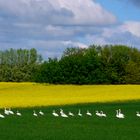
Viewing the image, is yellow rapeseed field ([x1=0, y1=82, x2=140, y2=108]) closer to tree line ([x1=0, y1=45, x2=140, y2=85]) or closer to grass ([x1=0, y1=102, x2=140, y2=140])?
grass ([x1=0, y1=102, x2=140, y2=140])

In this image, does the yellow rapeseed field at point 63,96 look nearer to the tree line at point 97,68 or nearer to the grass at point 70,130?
the grass at point 70,130

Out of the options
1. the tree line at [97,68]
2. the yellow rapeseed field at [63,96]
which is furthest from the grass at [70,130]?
the tree line at [97,68]

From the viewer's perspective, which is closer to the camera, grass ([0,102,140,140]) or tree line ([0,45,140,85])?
grass ([0,102,140,140])

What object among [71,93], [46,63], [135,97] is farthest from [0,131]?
[46,63]

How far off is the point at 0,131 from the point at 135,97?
3741cm

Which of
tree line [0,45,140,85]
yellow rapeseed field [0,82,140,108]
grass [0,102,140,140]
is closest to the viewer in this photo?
grass [0,102,140,140]

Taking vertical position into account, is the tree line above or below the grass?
above

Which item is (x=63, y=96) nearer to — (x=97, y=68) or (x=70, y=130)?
(x=70, y=130)

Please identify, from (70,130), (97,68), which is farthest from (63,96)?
(97,68)

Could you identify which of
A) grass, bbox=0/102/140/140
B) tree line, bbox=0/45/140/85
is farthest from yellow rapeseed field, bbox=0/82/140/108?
tree line, bbox=0/45/140/85

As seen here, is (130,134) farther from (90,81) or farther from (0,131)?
(90,81)

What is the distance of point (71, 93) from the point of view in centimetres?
6925

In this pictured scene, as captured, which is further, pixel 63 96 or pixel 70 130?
pixel 63 96

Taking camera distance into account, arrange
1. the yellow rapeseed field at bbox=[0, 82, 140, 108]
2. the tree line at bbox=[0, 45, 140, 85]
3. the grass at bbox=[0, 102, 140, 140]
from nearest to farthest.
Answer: the grass at bbox=[0, 102, 140, 140] → the yellow rapeseed field at bbox=[0, 82, 140, 108] → the tree line at bbox=[0, 45, 140, 85]
